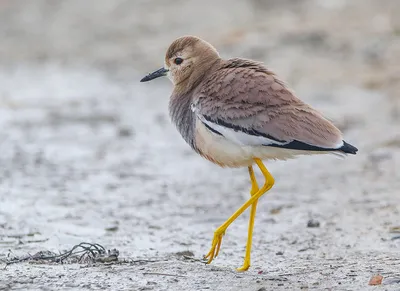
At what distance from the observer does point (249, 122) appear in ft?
19.6

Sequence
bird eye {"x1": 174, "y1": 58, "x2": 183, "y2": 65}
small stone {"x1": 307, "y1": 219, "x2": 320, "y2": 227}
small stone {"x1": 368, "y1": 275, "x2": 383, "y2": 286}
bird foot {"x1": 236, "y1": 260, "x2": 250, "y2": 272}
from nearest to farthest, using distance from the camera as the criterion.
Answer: small stone {"x1": 368, "y1": 275, "x2": 383, "y2": 286}
bird foot {"x1": 236, "y1": 260, "x2": 250, "y2": 272}
bird eye {"x1": 174, "y1": 58, "x2": 183, "y2": 65}
small stone {"x1": 307, "y1": 219, "x2": 320, "y2": 227}

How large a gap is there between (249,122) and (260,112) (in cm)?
10

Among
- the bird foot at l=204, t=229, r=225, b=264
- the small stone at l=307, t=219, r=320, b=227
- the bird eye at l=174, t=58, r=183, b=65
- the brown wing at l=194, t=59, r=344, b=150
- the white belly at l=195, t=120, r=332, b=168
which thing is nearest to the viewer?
the brown wing at l=194, t=59, r=344, b=150

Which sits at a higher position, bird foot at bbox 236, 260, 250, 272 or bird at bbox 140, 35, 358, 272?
bird at bbox 140, 35, 358, 272

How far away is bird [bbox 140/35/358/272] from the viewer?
229 inches

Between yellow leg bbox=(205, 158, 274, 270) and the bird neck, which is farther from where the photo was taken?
the bird neck

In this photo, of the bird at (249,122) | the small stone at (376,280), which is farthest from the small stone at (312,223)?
the small stone at (376,280)

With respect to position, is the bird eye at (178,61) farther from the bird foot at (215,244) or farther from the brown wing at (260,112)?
the bird foot at (215,244)

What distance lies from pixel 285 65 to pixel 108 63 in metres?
3.26

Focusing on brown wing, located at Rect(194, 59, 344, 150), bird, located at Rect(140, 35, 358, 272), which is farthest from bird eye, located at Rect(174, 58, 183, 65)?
brown wing, located at Rect(194, 59, 344, 150)

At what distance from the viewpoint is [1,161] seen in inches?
390

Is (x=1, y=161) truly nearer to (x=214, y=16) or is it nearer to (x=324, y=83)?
(x=324, y=83)

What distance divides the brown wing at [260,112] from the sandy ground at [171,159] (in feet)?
2.84

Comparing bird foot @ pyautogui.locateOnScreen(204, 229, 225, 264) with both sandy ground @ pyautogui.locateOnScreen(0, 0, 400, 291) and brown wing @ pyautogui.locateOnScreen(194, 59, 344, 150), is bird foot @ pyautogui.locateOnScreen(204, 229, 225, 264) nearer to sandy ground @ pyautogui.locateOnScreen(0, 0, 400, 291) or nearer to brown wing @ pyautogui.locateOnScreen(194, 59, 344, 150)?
sandy ground @ pyautogui.locateOnScreen(0, 0, 400, 291)
